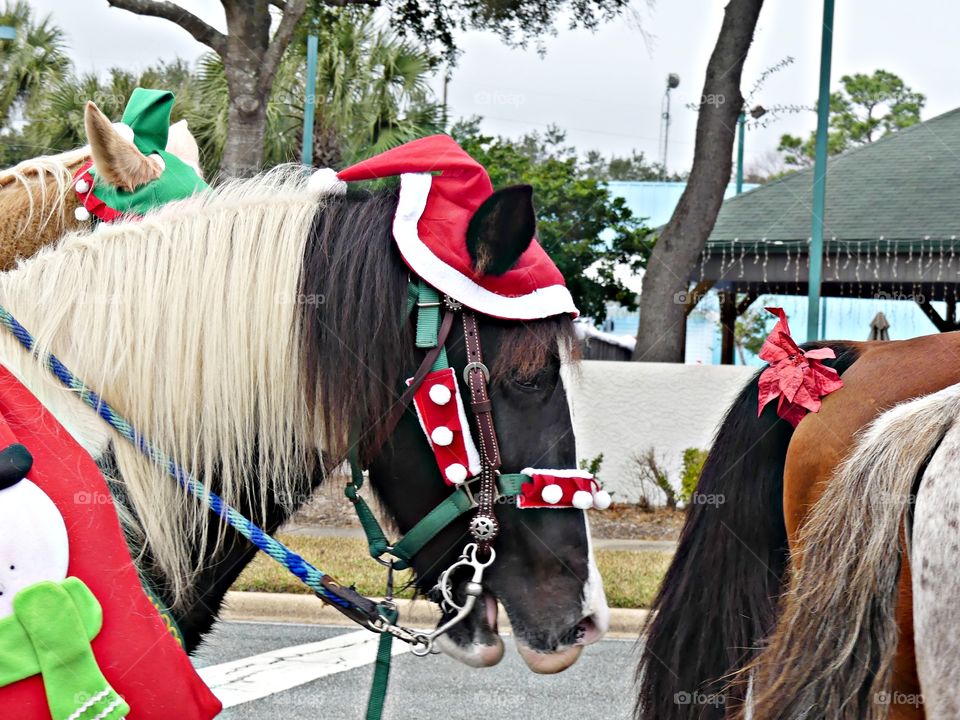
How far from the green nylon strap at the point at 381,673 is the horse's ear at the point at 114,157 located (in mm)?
1182

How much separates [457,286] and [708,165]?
9.70 metres

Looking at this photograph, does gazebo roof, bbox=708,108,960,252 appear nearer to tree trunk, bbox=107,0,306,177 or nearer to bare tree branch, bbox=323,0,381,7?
bare tree branch, bbox=323,0,381,7

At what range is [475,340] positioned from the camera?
6.53 ft

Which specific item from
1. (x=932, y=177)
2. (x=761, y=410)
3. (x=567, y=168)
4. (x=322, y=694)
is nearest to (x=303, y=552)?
(x=322, y=694)

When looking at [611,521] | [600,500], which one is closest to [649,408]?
[611,521]

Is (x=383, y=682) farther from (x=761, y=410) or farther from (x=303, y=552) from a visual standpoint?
(x=303, y=552)

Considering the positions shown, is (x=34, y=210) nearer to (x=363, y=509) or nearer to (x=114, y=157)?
(x=114, y=157)

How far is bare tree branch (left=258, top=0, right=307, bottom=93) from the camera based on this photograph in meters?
8.33

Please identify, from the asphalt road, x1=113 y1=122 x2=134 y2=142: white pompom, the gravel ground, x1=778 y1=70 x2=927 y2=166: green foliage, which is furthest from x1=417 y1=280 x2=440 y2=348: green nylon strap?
x1=778 y1=70 x2=927 y2=166: green foliage

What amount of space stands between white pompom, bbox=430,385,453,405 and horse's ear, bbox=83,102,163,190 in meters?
0.97

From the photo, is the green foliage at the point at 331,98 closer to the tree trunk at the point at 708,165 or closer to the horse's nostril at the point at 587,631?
the tree trunk at the point at 708,165

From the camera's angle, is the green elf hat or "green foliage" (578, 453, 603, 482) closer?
the green elf hat

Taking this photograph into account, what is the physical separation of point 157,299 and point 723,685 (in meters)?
2.19

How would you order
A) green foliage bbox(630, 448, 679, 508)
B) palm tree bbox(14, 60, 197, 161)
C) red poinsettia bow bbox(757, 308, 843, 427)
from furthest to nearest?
palm tree bbox(14, 60, 197, 161), green foliage bbox(630, 448, 679, 508), red poinsettia bow bbox(757, 308, 843, 427)
